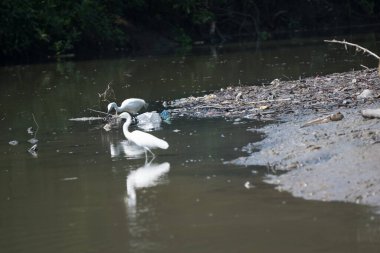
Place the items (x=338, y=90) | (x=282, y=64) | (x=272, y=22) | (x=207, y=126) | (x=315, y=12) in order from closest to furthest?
(x=207, y=126), (x=338, y=90), (x=282, y=64), (x=272, y=22), (x=315, y=12)

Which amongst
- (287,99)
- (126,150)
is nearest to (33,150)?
(126,150)

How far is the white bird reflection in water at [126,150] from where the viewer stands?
9.38 m

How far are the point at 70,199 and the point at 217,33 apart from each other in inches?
1189

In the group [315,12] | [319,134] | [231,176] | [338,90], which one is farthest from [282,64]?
[315,12]

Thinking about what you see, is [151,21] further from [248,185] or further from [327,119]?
[248,185]

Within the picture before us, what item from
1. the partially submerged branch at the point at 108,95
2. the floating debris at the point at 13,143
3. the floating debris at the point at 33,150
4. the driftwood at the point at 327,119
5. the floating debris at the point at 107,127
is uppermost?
the driftwood at the point at 327,119

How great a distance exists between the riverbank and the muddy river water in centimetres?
27

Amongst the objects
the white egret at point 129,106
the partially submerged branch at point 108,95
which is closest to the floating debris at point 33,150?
the white egret at point 129,106

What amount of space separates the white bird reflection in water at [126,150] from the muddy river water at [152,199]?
0.03m

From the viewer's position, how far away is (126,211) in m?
6.71

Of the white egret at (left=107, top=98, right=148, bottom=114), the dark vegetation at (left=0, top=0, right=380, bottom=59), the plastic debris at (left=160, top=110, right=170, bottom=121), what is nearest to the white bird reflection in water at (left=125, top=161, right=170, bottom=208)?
the plastic debris at (left=160, top=110, right=170, bottom=121)

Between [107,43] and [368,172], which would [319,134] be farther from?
[107,43]

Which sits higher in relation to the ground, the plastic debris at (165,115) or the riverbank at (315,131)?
the riverbank at (315,131)

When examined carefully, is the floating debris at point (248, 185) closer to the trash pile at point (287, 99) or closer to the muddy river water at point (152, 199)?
the muddy river water at point (152, 199)
